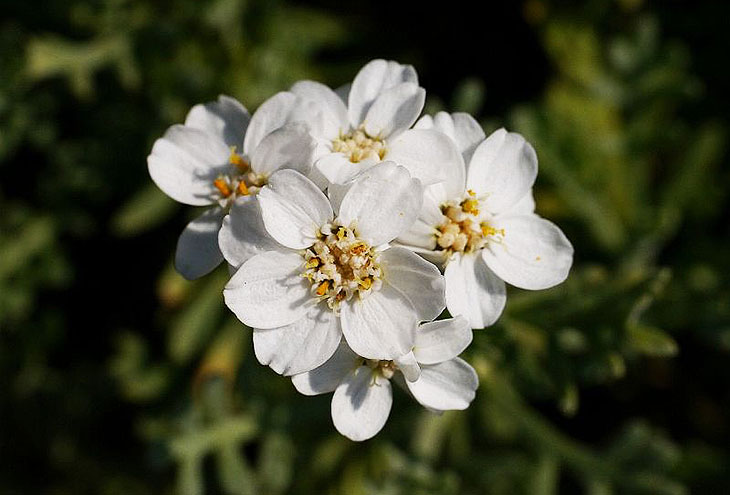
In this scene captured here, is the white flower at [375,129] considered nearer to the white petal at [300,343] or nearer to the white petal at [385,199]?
the white petal at [385,199]

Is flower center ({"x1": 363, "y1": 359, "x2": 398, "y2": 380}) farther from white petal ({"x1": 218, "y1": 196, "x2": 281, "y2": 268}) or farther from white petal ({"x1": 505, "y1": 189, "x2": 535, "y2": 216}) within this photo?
white petal ({"x1": 505, "y1": 189, "x2": 535, "y2": 216})

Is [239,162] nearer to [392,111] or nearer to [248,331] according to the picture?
[392,111]

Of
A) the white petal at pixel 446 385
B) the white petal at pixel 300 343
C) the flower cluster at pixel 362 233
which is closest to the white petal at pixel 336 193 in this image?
the flower cluster at pixel 362 233

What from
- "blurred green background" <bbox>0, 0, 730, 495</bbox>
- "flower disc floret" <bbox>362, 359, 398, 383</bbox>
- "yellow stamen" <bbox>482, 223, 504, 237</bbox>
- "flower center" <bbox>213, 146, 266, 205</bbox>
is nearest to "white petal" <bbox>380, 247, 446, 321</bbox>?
"flower disc floret" <bbox>362, 359, 398, 383</bbox>

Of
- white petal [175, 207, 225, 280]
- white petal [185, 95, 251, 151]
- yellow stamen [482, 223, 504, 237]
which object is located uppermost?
white petal [185, 95, 251, 151]

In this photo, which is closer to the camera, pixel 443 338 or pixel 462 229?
pixel 443 338

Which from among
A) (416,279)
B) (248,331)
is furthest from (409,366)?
(248,331)

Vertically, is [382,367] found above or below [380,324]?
below
